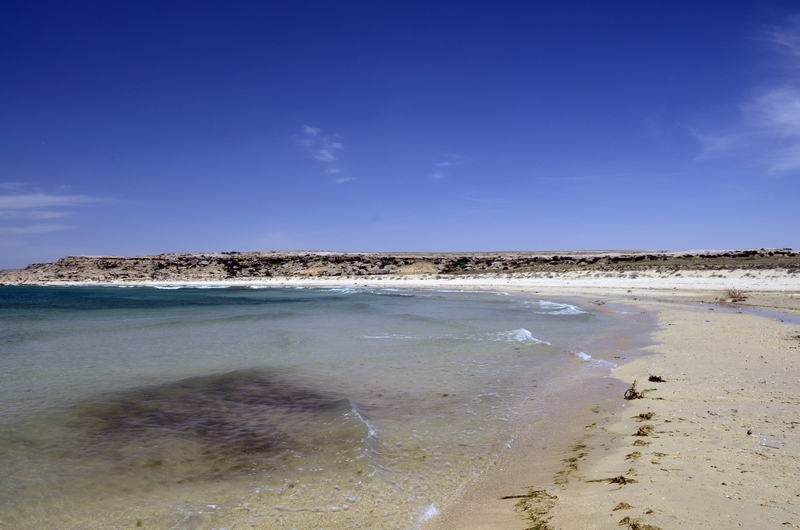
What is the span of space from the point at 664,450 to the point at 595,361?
17.7 feet

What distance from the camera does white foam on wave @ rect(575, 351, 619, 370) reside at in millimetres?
9274

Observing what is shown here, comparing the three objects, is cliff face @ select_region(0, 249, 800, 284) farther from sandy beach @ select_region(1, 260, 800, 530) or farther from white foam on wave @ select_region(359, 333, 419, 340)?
sandy beach @ select_region(1, 260, 800, 530)

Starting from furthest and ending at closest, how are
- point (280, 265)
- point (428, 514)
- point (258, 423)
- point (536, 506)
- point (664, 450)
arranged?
point (280, 265)
point (258, 423)
point (664, 450)
point (428, 514)
point (536, 506)

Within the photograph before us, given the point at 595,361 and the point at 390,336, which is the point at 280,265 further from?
the point at 595,361

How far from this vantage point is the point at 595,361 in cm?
977

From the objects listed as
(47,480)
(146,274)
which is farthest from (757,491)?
(146,274)

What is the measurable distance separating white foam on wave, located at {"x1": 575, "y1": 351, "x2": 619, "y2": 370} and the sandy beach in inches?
10.1

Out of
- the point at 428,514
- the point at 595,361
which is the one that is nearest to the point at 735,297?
the point at 595,361

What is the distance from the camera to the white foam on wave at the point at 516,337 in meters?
12.4

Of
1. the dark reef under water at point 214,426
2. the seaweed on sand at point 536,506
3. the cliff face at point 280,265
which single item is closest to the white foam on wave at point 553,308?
the dark reef under water at point 214,426

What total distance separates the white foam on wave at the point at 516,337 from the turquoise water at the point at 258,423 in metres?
0.12

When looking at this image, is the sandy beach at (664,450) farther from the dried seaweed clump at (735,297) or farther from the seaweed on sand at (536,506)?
the dried seaweed clump at (735,297)

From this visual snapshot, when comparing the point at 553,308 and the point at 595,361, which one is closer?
the point at 595,361

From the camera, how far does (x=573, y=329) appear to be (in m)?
14.5
